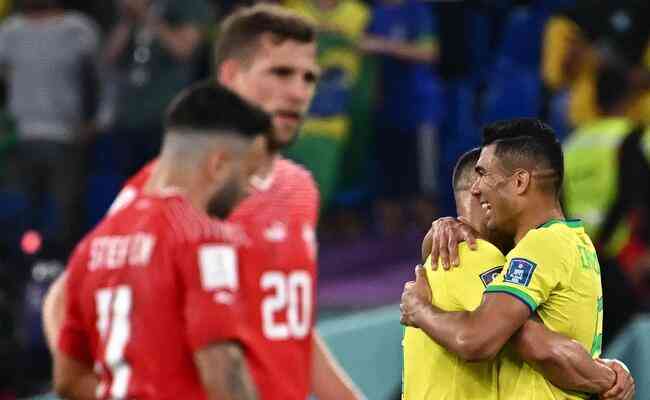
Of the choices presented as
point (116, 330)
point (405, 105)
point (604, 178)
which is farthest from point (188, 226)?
point (405, 105)

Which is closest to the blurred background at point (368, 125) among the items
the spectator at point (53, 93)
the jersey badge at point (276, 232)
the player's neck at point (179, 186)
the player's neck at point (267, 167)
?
the spectator at point (53, 93)

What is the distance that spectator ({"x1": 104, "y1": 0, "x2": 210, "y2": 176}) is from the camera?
9.47m

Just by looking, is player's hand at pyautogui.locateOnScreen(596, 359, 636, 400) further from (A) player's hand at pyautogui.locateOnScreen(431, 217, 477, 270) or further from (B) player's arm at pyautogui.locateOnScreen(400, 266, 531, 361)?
(A) player's hand at pyautogui.locateOnScreen(431, 217, 477, 270)

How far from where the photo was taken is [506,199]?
3805 mm

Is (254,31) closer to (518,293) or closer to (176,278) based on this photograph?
(176,278)

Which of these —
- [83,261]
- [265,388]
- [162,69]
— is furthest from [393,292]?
[83,261]

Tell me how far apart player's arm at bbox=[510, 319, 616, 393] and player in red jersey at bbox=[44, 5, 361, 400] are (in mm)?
894

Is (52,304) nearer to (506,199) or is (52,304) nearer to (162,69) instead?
(506,199)

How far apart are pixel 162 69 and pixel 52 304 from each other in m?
5.30

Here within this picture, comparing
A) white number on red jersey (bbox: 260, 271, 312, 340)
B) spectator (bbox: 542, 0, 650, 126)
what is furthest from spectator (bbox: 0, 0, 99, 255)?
white number on red jersey (bbox: 260, 271, 312, 340)

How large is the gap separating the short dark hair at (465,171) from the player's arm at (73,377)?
3.54ft

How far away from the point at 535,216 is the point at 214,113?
0.85 m

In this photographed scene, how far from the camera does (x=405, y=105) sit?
10.1 metres

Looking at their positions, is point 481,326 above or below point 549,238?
below
